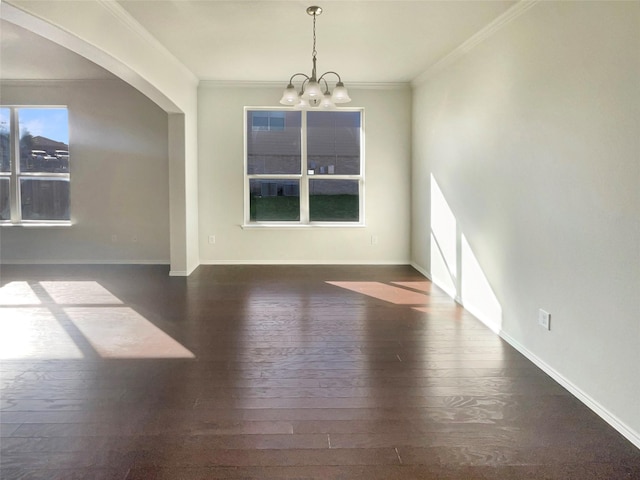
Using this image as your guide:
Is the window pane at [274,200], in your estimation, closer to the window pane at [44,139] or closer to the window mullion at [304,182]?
the window mullion at [304,182]

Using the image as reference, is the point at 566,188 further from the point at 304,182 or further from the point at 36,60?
the point at 36,60

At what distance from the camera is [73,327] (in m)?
3.83

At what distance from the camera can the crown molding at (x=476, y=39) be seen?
334 cm

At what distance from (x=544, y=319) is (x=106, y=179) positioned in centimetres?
592

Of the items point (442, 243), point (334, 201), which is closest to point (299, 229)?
point (334, 201)

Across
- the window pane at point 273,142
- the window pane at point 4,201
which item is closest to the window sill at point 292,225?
the window pane at point 273,142

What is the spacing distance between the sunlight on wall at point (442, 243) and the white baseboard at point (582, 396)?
4.90 feet

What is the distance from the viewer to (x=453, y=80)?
4.83 m

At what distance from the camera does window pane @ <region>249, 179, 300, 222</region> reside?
6738mm

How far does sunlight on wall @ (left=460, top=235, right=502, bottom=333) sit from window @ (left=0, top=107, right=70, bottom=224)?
5.54 meters

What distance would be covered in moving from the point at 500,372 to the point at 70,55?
5280 mm

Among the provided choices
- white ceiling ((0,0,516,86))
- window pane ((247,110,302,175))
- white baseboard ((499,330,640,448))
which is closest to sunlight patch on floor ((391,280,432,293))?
white baseboard ((499,330,640,448))

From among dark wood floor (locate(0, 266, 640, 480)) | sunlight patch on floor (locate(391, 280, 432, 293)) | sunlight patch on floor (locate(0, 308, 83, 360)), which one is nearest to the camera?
dark wood floor (locate(0, 266, 640, 480))

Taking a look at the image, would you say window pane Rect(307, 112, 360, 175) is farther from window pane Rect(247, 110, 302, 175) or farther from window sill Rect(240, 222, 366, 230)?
window sill Rect(240, 222, 366, 230)
